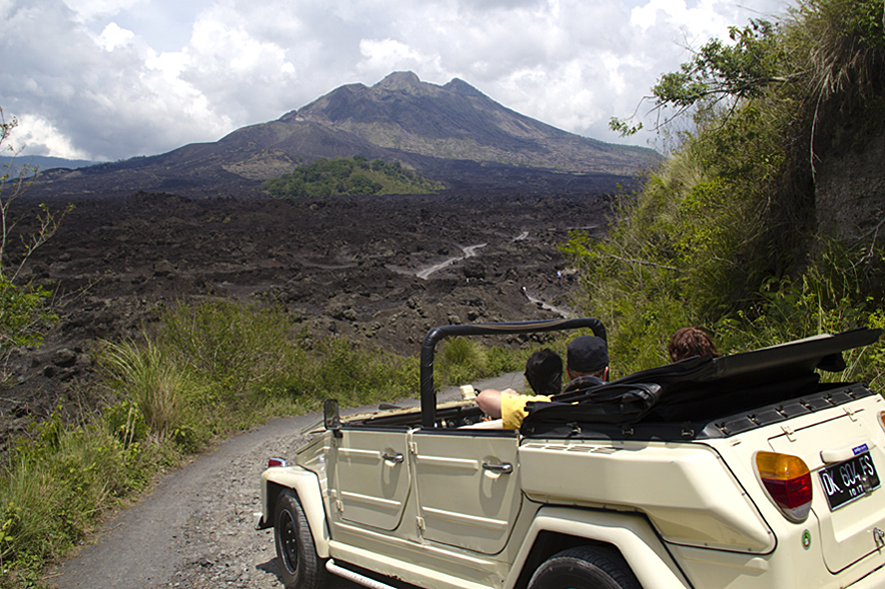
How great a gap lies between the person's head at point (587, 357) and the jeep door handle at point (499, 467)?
738 millimetres

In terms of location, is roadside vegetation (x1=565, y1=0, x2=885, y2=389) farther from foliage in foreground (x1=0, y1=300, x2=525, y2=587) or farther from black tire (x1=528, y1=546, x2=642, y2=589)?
foliage in foreground (x1=0, y1=300, x2=525, y2=587)

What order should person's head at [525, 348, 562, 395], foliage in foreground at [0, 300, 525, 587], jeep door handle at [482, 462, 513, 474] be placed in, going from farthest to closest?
1. foliage in foreground at [0, 300, 525, 587]
2. person's head at [525, 348, 562, 395]
3. jeep door handle at [482, 462, 513, 474]

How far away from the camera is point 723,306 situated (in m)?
6.97

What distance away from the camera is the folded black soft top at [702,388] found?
2.25 metres

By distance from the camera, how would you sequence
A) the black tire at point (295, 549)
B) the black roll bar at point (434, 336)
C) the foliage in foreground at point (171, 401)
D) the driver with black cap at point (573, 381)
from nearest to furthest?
the driver with black cap at point (573, 381), the black roll bar at point (434, 336), the black tire at point (295, 549), the foliage in foreground at point (171, 401)

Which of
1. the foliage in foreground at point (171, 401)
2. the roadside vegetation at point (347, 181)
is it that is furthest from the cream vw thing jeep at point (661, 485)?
the roadside vegetation at point (347, 181)

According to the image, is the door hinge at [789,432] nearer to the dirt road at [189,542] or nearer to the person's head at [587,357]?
the person's head at [587,357]

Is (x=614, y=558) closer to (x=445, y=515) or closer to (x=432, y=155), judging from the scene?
(x=445, y=515)

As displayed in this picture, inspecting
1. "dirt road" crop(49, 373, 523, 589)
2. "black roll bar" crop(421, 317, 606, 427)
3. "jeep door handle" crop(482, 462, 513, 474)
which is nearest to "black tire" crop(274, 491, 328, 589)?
"dirt road" crop(49, 373, 523, 589)

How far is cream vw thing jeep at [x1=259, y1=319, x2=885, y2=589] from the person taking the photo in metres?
2.03

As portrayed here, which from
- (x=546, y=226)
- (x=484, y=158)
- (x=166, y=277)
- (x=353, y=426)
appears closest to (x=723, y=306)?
(x=353, y=426)

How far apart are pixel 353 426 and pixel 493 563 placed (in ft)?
4.42

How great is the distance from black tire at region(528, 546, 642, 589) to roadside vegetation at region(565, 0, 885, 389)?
11.1ft

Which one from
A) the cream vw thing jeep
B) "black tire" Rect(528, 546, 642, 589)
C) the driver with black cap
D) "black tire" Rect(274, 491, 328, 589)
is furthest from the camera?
"black tire" Rect(274, 491, 328, 589)
